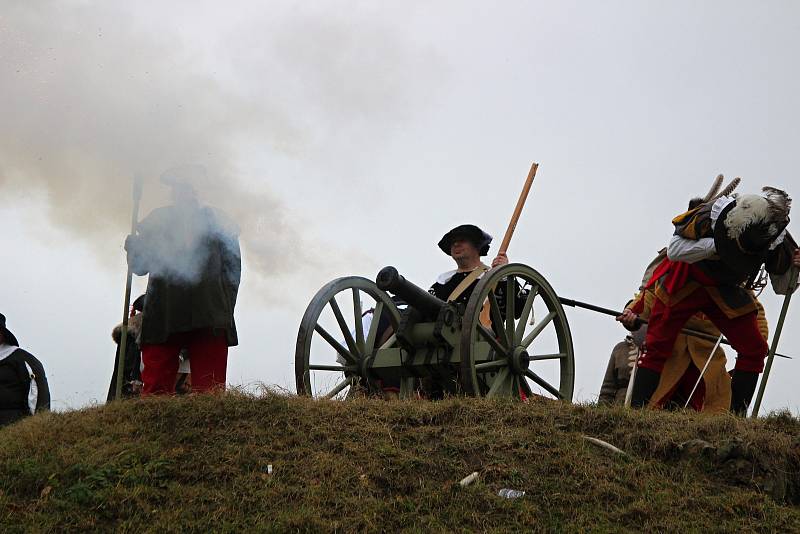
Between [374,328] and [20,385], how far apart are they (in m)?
2.78

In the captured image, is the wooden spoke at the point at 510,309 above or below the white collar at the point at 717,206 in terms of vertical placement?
below

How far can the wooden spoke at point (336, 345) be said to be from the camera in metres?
7.16

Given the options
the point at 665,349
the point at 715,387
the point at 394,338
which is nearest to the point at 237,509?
the point at 394,338

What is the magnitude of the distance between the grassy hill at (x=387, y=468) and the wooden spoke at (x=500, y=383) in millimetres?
980

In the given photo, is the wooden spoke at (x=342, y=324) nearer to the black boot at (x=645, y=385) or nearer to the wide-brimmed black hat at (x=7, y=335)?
the black boot at (x=645, y=385)

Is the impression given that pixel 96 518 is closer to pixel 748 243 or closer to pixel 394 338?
pixel 394 338

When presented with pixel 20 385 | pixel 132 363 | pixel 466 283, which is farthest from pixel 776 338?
pixel 20 385

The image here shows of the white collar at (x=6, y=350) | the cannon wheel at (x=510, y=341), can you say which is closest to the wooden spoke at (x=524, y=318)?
the cannon wheel at (x=510, y=341)

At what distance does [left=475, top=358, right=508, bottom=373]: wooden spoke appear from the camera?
7.18 metres

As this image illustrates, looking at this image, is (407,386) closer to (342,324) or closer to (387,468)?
(342,324)

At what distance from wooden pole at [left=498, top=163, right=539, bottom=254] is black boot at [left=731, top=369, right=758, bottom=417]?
226 cm

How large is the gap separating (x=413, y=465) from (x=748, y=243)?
2952 millimetres

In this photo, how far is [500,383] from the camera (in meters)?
7.32

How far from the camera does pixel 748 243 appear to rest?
6961 millimetres
